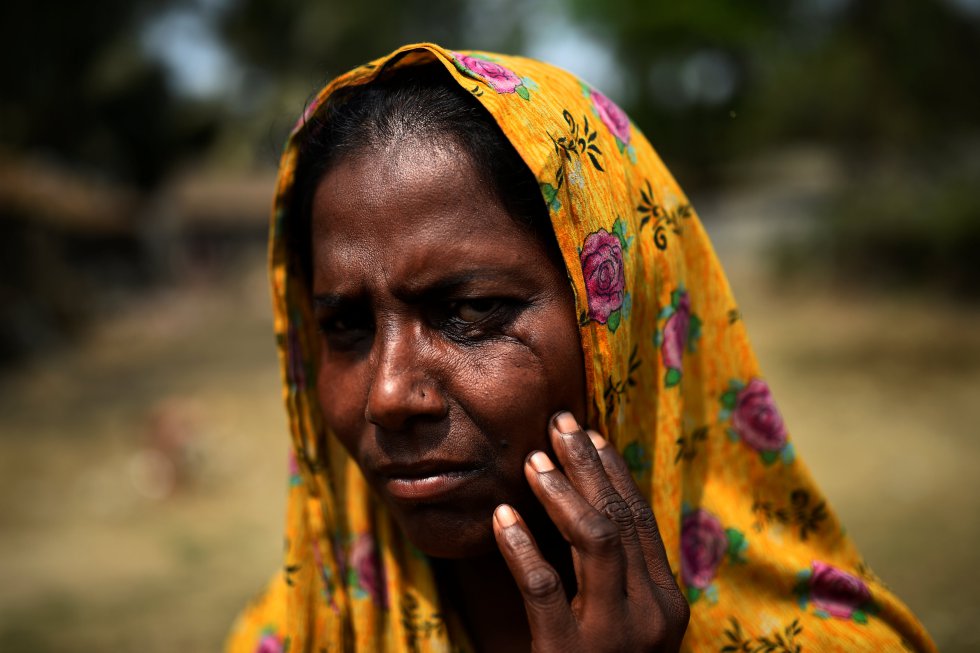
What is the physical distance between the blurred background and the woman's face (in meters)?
0.50

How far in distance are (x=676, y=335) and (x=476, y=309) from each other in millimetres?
448

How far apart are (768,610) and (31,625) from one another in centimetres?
452

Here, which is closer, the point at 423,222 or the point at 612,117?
the point at 423,222

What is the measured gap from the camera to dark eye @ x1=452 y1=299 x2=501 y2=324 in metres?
1.35

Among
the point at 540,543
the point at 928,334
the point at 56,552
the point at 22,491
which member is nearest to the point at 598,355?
the point at 540,543

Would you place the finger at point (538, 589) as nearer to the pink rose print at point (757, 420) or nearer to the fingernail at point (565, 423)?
the fingernail at point (565, 423)

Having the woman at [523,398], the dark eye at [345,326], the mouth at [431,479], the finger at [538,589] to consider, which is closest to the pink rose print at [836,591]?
the woman at [523,398]

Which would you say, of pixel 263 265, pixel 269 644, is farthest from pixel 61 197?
pixel 269 644

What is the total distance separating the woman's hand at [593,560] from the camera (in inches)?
49.3

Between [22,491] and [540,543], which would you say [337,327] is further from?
[22,491]

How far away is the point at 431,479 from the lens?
1.36m

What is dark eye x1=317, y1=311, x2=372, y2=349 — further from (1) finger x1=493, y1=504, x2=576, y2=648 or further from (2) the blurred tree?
(2) the blurred tree

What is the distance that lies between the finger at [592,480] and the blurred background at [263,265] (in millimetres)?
931

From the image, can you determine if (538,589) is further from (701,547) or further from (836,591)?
(836,591)
